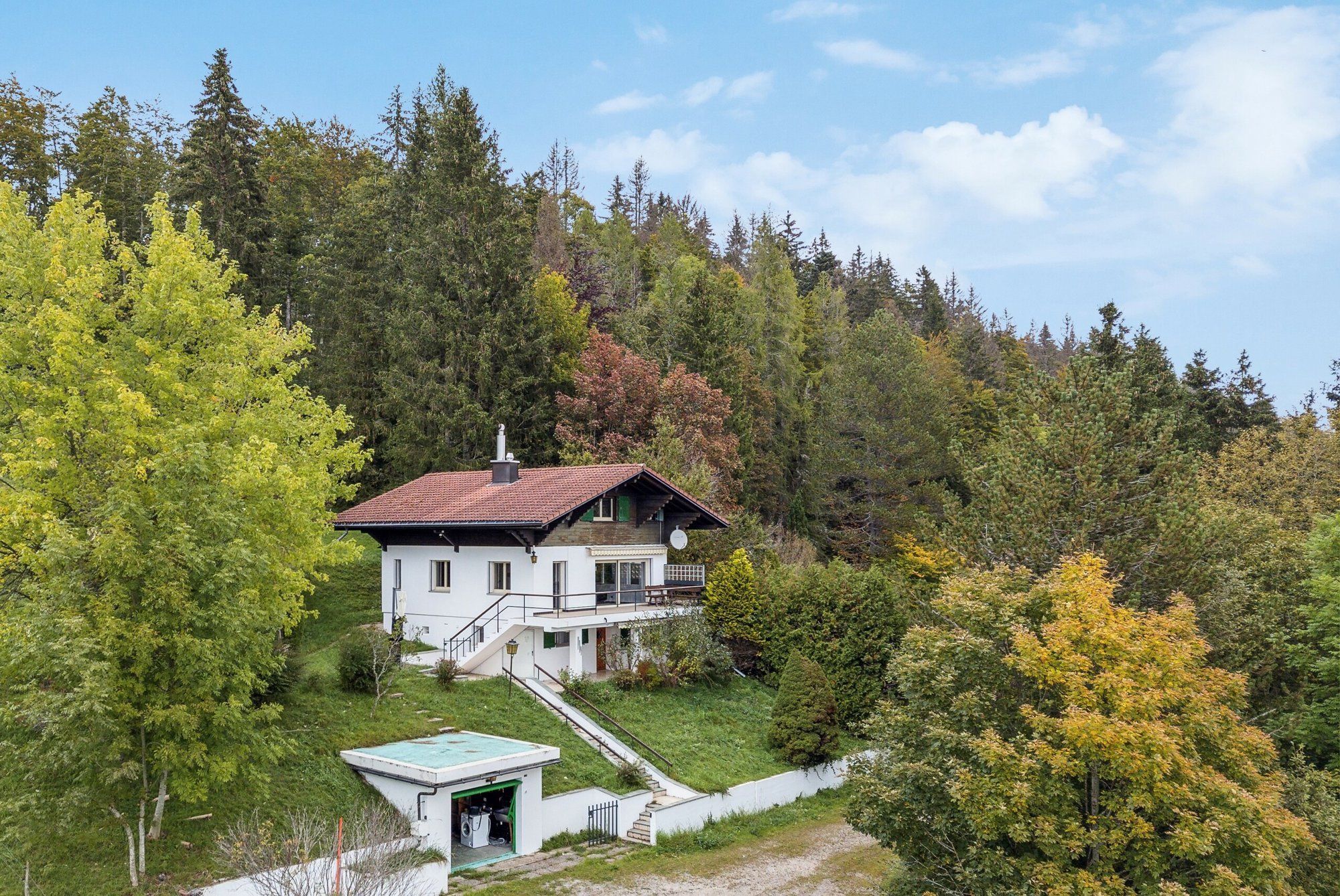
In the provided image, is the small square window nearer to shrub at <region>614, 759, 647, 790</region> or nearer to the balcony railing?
A: the balcony railing

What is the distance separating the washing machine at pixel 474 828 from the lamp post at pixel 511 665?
537 centimetres

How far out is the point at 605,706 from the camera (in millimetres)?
27062

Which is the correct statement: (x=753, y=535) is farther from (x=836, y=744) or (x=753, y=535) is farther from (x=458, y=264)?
(x=458, y=264)

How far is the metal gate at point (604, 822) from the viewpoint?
853 inches

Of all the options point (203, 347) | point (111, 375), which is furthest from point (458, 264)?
point (111, 375)

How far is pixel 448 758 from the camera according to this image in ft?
63.3

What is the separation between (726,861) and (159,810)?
11.7 m

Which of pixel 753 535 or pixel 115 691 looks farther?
pixel 753 535

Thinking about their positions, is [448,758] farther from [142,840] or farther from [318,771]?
[142,840]

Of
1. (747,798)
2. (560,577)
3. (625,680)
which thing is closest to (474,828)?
(747,798)

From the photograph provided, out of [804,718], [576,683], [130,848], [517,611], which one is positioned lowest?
[804,718]

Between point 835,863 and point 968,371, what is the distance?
61.8 m

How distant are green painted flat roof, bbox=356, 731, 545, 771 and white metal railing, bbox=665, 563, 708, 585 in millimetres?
12172

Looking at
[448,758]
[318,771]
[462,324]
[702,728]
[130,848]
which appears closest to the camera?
[130,848]
